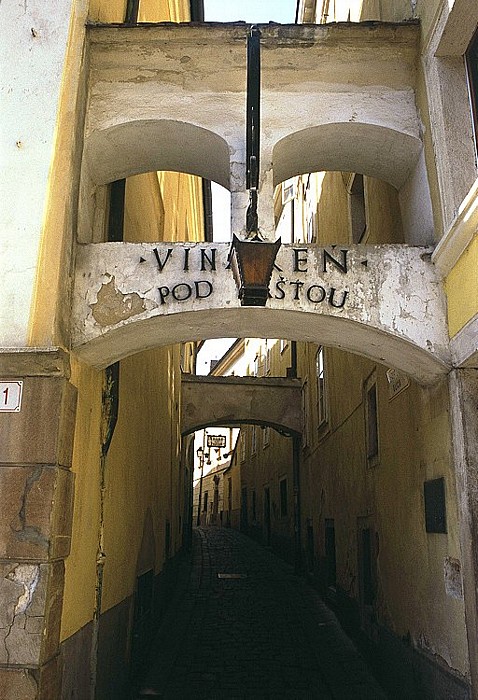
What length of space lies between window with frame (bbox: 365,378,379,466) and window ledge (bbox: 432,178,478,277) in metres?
3.65

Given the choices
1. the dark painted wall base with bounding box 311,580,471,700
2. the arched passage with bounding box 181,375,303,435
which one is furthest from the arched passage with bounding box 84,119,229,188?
the arched passage with bounding box 181,375,303,435

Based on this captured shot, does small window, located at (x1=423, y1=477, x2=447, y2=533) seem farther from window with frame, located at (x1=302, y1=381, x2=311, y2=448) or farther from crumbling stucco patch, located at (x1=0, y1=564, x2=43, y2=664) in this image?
window with frame, located at (x1=302, y1=381, x2=311, y2=448)

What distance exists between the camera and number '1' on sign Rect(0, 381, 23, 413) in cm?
495

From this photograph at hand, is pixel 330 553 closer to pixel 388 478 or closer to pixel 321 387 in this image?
pixel 321 387

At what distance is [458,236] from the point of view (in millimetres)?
5125

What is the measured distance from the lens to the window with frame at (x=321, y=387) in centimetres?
1352

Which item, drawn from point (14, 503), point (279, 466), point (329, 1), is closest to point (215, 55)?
point (14, 503)

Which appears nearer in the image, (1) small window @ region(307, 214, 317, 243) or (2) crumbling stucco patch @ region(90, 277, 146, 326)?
(2) crumbling stucco patch @ region(90, 277, 146, 326)

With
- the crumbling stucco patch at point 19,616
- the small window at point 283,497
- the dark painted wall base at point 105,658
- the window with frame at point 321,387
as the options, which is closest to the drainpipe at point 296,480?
the small window at point 283,497

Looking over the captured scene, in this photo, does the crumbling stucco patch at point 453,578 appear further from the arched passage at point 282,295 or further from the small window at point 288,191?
the small window at point 288,191

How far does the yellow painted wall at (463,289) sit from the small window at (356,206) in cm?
450

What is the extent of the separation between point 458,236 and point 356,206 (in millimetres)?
5145

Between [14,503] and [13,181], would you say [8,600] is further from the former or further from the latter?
[13,181]

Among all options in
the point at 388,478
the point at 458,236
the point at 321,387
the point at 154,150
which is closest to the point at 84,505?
the point at 154,150
